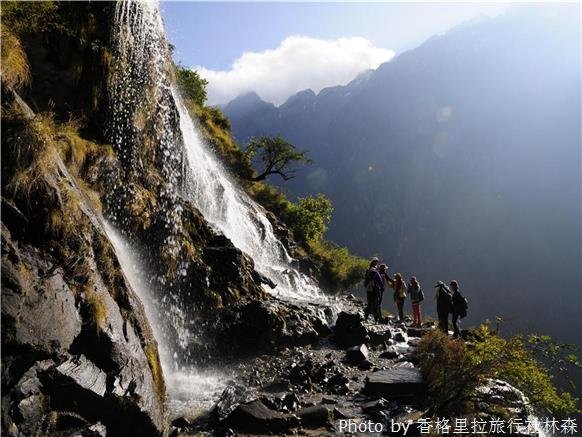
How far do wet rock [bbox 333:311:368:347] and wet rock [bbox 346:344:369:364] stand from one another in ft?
4.04

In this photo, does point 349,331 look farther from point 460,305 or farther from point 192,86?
point 192,86

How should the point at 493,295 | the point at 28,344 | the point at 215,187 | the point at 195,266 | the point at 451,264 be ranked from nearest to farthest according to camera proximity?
the point at 28,344, the point at 195,266, the point at 215,187, the point at 493,295, the point at 451,264

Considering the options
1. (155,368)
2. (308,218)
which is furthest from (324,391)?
(308,218)

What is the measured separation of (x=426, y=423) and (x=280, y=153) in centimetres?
3593

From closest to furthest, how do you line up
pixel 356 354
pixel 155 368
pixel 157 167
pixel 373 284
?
pixel 155 368 < pixel 356 354 < pixel 157 167 < pixel 373 284

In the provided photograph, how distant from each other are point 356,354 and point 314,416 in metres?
5.42

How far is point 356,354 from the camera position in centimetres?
1530

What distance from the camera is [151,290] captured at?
49.0ft

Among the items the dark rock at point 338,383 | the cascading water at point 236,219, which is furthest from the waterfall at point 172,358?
the cascading water at point 236,219

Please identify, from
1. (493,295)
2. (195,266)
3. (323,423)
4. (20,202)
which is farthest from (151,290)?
(493,295)

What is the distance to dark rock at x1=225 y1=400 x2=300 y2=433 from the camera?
30.9 ft

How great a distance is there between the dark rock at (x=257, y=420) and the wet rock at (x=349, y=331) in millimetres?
7449

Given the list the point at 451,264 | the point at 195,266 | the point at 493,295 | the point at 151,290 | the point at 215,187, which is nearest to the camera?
the point at 151,290

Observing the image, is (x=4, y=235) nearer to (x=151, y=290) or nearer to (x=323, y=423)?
(x=323, y=423)
